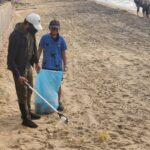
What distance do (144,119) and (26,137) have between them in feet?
6.72

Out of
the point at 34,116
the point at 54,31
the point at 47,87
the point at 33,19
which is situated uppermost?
the point at 33,19

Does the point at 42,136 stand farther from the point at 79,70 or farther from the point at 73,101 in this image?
the point at 79,70

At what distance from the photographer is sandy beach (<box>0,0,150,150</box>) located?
6562mm

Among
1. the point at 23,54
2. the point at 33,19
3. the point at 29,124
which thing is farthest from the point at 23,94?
the point at 33,19

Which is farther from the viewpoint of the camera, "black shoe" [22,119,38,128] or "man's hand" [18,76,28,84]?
"black shoe" [22,119,38,128]

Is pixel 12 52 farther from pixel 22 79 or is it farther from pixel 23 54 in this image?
pixel 22 79

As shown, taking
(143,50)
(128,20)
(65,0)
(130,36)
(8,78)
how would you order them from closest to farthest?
1. (8,78)
2. (143,50)
3. (130,36)
4. (128,20)
5. (65,0)

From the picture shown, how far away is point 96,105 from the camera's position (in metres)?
8.38

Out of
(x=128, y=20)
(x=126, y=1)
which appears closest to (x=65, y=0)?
(x=126, y=1)

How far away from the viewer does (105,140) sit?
6.59 metres

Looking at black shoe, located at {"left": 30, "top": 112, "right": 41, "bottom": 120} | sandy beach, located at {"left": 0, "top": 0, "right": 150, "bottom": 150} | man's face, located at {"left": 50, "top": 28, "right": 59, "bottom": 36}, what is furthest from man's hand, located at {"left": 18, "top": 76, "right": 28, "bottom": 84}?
man's face, located at {"left": 50, "top": 28, "right": 59, "bottom": 36}

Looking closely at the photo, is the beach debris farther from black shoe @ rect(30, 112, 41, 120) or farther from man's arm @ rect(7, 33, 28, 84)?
man's arm @ rect(7, 33, 28, 84)

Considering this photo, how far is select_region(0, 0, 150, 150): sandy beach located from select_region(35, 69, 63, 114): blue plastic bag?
0.20 m

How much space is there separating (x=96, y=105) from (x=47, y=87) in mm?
1237
